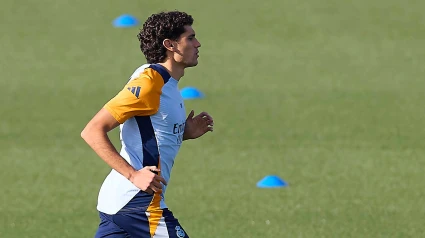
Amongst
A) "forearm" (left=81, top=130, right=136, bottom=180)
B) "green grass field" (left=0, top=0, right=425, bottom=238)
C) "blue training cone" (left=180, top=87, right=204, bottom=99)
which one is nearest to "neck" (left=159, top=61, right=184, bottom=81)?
"forearm" (left=81, top=130, right=136, bottom=180)

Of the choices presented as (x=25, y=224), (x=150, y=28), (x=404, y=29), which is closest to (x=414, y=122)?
(x=404, y=29)

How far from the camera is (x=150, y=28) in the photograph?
23.4ft

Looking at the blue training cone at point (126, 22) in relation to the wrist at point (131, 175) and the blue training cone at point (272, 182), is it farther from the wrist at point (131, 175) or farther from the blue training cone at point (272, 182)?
the wrist at point (131, 175)

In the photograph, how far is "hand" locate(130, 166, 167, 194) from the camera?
6.55m

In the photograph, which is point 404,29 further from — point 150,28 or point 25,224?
point 150,28

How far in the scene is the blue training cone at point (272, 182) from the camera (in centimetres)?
1198

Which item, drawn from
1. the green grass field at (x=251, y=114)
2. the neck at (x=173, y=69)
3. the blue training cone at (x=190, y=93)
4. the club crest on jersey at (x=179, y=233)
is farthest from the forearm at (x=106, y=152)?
the blue training cone at (x=190, y=93)

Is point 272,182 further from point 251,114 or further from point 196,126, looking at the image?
point 196,126

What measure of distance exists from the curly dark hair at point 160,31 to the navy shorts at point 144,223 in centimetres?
106

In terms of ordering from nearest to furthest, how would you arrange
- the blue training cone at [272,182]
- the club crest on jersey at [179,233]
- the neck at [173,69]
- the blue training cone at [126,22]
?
the club crest on jersey at [179,233] < the neck at [173,69] < the blue training cone at [272,182] < the blue training cone at [126,22]

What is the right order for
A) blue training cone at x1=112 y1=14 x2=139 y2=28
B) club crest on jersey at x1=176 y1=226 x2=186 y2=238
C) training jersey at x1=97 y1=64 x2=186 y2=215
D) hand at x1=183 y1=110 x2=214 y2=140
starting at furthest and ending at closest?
blue training cone at x1=112 y1=14 x2=139 y2=28
hand at x1=183 y1=110 x2=214 y2=140
club crest on jersey at x1=176 y1=226 x2=186 y2=238
training jersey at x1=97 y1=64 x2=186 y2=215

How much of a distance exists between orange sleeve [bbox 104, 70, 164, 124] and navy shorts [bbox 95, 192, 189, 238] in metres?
0.65

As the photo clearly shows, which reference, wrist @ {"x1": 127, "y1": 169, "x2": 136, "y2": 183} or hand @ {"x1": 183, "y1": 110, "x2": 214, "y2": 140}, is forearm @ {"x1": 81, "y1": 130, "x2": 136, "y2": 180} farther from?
hand @ {"x1": 183, "y1": 110, "x2": 214, "y2": 140}

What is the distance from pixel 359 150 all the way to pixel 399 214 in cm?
281
